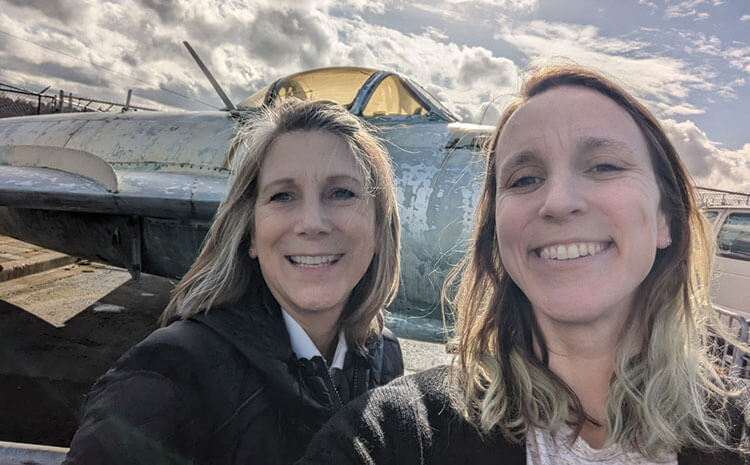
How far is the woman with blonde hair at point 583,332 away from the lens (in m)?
1.24

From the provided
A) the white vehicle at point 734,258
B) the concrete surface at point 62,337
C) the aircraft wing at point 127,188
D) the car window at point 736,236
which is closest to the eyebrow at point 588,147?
the concrete surface at point 62,337

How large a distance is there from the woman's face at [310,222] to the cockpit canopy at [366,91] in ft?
10.9

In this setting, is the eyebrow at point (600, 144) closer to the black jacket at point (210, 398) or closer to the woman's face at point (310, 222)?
the woman's face at point (310, 222)

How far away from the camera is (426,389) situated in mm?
1382

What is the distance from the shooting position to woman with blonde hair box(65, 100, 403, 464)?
4.12ft

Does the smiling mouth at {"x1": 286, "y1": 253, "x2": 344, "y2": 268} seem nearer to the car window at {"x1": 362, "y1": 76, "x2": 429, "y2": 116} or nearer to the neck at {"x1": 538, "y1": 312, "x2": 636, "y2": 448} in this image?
the neck at {"x1": 538, "y1": 312, "x2": 636, "y2": 448}

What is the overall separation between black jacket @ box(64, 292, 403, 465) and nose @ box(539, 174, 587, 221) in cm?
→ 88

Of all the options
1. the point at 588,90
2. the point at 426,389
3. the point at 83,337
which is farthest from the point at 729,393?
the point at 83,337

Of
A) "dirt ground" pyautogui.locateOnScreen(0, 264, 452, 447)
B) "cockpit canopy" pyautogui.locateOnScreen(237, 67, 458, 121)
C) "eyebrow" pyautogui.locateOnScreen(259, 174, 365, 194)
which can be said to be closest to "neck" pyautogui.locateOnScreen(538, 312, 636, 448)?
"eyebrow" pyautogui.locateOnScreen(259, 174, 365, 194)

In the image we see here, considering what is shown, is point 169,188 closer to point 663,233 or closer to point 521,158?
point 521,158

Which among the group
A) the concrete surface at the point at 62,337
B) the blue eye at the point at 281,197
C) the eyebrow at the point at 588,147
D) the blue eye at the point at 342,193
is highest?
the eyebrow at the point at 588,147

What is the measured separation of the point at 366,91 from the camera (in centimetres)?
495

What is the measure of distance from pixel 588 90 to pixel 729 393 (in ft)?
3.07

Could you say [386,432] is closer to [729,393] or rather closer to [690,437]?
[690,437]
